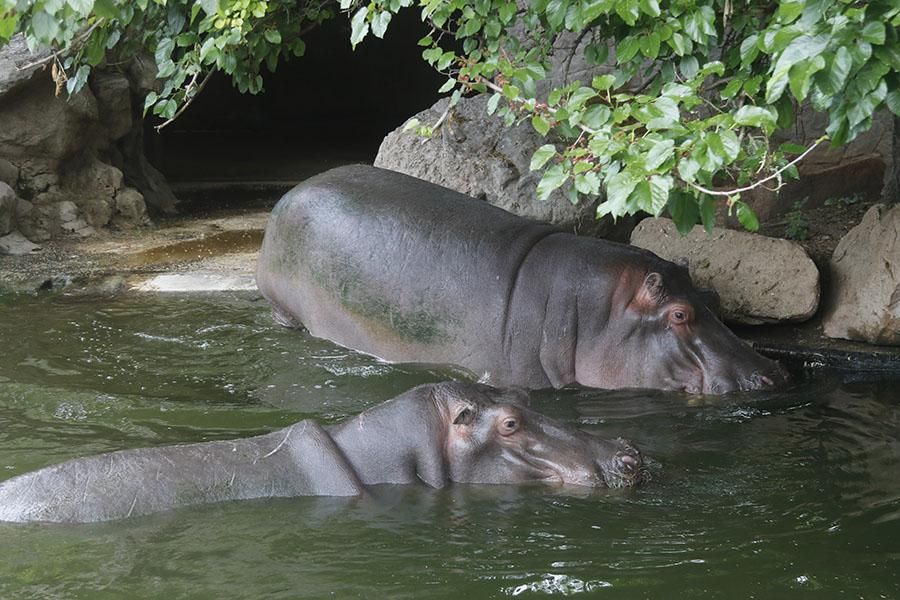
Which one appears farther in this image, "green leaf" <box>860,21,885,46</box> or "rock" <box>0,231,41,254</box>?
"rock" <box>0,231,41,254</box>

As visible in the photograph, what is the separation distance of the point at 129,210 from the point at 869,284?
23.6 ft

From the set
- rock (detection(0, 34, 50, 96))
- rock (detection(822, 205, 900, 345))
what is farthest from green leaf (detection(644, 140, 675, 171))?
rock (detection(0, 34, 50, 96))

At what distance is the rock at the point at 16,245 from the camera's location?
10.0 metres

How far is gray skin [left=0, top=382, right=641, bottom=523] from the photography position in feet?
15.6

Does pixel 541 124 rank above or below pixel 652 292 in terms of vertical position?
above

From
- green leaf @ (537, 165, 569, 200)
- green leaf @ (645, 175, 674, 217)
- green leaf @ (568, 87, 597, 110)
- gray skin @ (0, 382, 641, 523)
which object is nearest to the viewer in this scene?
green leaf @ (645, 175, 674, 217)

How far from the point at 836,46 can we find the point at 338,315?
4.39m

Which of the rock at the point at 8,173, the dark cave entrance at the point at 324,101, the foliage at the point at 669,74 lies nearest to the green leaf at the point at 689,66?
the foliage at the point at 669,74

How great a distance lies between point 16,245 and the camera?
33.2 feet

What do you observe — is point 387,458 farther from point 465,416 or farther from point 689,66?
point 689,66

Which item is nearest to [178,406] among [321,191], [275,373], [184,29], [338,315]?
[275,373]

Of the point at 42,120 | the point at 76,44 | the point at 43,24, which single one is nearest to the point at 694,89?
Answer: the point at 43,24

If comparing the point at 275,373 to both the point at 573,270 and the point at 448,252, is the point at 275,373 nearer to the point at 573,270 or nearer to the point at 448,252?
the point at 448,252

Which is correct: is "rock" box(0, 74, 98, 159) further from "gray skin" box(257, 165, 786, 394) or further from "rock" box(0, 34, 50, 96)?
"gray skin" box(257, 165, 786, 394)
